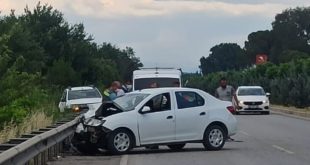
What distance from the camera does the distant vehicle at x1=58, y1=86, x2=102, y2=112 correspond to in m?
31.7

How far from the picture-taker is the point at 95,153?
1903cm

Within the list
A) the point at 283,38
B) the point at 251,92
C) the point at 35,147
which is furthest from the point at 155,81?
the point at 283,38

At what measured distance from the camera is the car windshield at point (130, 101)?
18.9 metres

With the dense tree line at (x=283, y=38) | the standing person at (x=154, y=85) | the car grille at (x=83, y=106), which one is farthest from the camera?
the dense tree line at (x=283, y=38)

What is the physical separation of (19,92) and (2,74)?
80cm

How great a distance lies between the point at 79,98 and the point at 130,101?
1477 centimetres

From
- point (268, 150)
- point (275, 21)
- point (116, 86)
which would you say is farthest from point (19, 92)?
point (275, 21)

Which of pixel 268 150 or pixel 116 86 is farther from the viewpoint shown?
pixel 116 86

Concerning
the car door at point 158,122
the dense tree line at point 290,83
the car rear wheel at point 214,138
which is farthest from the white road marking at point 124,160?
the dense tree line at point 290,83

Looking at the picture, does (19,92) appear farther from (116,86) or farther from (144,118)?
(144,118)

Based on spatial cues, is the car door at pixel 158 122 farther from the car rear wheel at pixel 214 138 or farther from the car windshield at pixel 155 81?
the car windshield at pixel 155 81

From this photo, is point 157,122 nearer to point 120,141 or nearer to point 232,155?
point 120,141

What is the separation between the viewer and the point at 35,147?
1346cm

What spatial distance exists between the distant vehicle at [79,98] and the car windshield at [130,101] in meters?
11.3
